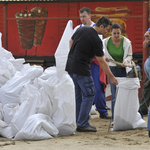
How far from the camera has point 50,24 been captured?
32.3ft

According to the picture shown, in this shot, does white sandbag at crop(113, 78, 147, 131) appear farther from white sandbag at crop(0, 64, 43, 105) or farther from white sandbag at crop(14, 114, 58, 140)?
white sandbag at crop(0, 64, 43, 105)

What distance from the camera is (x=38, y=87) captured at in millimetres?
4016

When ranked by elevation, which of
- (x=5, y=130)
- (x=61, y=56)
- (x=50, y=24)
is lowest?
(x=5, y=130)

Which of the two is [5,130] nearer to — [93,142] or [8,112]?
[8,112]

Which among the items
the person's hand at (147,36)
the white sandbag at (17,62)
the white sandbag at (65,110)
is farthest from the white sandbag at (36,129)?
the white sandbag at (17,62)

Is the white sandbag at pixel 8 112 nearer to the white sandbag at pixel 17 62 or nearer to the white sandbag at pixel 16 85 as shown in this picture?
the white sandbag at pixel 16 85

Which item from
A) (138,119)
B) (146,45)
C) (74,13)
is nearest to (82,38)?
Result: (146,45)

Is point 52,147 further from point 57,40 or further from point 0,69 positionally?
point 57,40

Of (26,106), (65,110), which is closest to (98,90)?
(65,110)

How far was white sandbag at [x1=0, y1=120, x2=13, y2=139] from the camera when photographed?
11.7 feet

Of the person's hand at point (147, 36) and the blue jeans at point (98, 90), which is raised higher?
the person's hand at point (147, 36)

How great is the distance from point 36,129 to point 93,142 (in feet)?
1.97

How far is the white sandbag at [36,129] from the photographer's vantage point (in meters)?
3.31

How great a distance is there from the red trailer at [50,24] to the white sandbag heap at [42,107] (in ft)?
18.6
